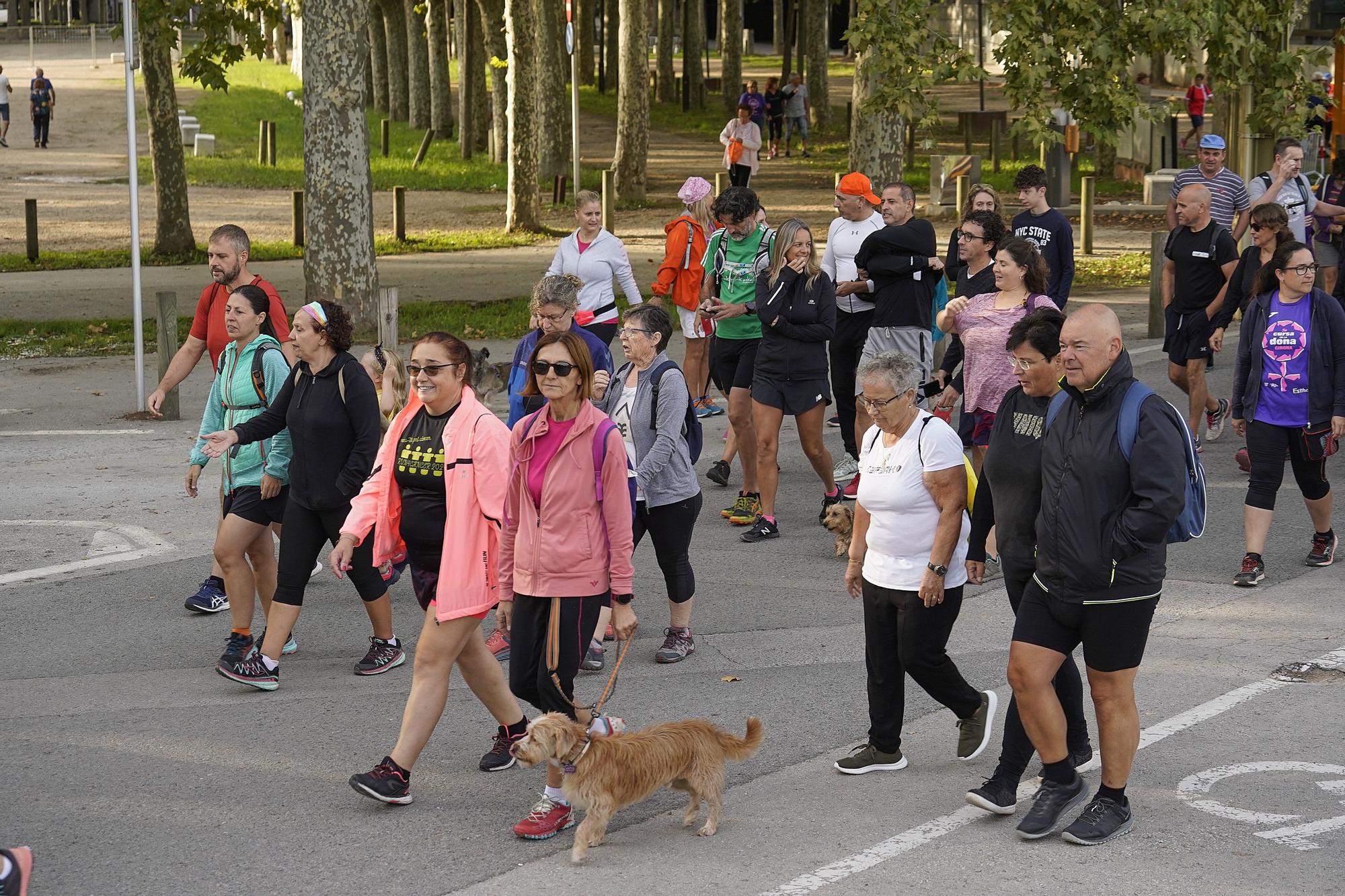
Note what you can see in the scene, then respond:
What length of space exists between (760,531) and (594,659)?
2491 mm

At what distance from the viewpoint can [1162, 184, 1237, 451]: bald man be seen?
1118 centimetres

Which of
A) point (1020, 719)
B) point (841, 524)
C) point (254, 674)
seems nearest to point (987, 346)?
point (841, 524)

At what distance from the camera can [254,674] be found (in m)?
7.16

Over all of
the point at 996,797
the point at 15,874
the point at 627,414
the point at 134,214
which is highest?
the point at 134,214

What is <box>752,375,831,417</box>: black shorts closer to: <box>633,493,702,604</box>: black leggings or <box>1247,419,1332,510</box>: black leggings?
<box>633,493,702,604</box>: black leggings

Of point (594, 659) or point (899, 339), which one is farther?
point (899, 339)

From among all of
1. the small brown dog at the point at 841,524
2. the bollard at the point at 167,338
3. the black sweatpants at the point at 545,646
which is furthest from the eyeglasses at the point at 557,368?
the bollard at the point at 167,338

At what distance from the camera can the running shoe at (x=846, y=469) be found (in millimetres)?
11031

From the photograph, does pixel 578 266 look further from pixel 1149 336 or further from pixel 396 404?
pixel 1149 336

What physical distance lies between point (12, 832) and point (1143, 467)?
4200mm

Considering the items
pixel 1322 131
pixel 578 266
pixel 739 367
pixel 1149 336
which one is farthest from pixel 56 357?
pixel 1322 131

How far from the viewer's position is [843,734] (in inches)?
260

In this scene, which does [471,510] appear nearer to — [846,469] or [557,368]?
[557,368]

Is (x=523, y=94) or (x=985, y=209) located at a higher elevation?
(x=523, y=94)
